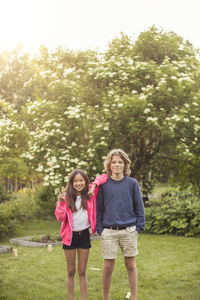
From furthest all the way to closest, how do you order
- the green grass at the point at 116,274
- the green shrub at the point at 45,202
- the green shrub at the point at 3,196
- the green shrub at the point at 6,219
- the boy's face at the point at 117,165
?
the green shrub at the point at 45,202
the green shrub at the point at 3,196
the green shrub at the point at 6,219
the green grass at the point at 116,274
the boy's face at the point at 117,165

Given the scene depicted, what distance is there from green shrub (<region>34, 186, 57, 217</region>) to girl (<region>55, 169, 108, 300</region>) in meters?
10.0

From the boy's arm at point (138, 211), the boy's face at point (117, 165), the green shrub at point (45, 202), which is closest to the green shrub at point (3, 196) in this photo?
the green shrub at point (45, 202)

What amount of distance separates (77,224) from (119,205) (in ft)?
1.64

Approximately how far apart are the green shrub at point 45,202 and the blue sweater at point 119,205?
10.1 meters

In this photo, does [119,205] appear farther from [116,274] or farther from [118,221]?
[116,274]

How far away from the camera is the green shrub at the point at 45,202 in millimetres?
14711

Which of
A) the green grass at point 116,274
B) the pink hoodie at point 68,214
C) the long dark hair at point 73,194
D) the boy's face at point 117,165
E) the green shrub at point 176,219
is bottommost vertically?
the green grass at point 116,274

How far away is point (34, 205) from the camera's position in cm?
1520

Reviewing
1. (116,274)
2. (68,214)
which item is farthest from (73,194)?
Result: (116,274)

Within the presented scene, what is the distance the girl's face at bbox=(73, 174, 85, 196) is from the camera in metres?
4.49

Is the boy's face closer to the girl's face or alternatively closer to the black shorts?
the girl's face

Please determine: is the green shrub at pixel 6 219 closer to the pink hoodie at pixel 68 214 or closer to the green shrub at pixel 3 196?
the green shrub at pixel 3 196

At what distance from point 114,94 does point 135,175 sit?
300 centimetres

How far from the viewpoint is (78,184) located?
448 centimetres
